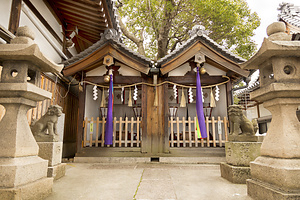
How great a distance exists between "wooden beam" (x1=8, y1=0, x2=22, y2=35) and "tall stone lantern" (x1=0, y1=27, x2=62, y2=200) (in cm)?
259

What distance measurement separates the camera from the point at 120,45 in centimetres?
732

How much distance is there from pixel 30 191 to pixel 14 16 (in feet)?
15.9

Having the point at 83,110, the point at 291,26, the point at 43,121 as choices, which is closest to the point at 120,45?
the point at 83,110

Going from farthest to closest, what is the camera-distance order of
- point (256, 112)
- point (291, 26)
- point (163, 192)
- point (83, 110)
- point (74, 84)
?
point (256, 112) → point (291, 26) → point (74, 84) → point (83, 110) → point (163, 192)

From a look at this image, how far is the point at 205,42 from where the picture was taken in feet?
24.8

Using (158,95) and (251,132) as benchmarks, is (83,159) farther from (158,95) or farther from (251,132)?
Result: (251,132)

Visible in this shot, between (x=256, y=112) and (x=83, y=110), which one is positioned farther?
(x=256, y=112)

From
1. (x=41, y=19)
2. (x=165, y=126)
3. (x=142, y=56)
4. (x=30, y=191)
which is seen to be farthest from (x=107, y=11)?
(x=30, y=191)

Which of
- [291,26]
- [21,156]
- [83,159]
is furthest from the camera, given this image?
[291,26]

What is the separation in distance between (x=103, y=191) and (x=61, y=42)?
25.5 feet

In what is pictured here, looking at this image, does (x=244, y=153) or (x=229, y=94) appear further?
(x=229, y=94)

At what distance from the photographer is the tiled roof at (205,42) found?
7402 mm

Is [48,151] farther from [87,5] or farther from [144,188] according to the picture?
[87,5]

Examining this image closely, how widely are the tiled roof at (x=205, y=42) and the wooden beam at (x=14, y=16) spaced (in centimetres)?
468
